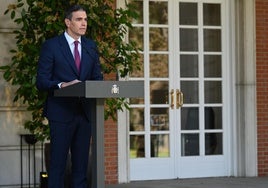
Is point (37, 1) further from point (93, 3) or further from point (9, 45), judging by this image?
point (9, 45)

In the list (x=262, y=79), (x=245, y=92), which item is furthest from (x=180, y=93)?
(x=262, y=79)

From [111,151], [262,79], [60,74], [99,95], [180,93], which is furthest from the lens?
[262,79]

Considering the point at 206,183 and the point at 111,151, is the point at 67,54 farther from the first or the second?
the point at 206,183

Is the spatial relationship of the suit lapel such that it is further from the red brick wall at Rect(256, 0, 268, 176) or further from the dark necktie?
the red brick wall at Rect(256, 0, 268, 176)

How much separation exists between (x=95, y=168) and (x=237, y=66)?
540cm

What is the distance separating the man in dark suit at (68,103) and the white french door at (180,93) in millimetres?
4251

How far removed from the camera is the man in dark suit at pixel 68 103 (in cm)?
428

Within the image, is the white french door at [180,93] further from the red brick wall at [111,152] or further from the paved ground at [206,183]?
the red brick wall at [111,152]

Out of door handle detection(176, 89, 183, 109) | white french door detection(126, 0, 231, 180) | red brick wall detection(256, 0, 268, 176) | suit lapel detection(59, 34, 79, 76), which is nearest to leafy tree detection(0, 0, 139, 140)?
suit lapel detection(59, 34, 79, 76)

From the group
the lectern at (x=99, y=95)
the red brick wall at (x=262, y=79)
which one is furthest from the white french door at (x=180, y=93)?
the lectern at (x=99, y=95)

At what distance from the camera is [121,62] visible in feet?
21.6

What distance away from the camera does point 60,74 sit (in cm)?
438

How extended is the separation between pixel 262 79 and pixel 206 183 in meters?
1.83

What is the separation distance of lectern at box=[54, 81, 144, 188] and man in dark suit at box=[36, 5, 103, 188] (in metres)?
0.24
